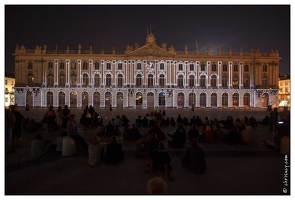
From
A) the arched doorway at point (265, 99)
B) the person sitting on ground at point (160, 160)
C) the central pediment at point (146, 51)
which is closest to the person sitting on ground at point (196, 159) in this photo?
the person sitting on ground at point (160, 160)

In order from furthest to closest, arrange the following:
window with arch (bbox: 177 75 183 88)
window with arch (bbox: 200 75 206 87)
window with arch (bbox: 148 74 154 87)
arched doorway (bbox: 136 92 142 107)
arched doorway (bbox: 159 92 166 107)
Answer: window with arch (bbox: 200 75 206 87) → window with arch (bbox: 177 75 183 88) → window with arch (bbox: 148 74 154 87) → arched doorway (bbox: 159 92 166 107) → arched doorway (bbox: 136 92 142 107)

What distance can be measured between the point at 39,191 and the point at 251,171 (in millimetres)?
5959

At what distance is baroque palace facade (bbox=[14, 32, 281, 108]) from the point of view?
157 ft

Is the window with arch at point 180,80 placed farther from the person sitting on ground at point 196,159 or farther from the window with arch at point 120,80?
the person sitting on ground at point 196,159

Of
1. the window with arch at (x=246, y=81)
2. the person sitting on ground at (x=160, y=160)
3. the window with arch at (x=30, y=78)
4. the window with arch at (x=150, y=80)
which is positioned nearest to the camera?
the person sitting on ground at (x=160, y=160)

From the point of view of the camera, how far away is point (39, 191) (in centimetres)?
549

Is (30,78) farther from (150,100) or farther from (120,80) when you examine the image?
(150,100)

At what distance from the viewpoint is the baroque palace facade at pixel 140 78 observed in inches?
1887

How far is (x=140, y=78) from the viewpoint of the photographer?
48812mm

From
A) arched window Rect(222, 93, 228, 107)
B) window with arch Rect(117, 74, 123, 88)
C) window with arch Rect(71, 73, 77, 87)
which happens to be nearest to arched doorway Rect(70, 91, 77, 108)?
window with arch Rect(71, 73, 77, 87)

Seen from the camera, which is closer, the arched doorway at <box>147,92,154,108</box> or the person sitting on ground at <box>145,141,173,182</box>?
the person sitting on ground at <box>145,141,173,182</box>

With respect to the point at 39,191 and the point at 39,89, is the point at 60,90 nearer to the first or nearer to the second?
the point at 39,89

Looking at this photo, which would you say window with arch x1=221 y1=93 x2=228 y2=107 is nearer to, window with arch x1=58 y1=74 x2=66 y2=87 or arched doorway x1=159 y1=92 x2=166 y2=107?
arched doorway x1=159 y1=92 x2=166 y2=107

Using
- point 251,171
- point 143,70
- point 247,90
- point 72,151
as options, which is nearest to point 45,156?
point 72,151
